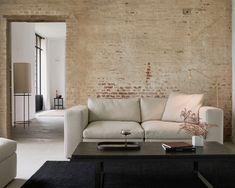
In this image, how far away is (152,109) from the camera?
16.6 ft

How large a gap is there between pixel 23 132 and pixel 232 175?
475cm

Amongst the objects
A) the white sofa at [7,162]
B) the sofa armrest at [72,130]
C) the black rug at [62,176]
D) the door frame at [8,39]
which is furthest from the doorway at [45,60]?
the white sofa at [7,162]

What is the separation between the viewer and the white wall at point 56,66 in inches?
598

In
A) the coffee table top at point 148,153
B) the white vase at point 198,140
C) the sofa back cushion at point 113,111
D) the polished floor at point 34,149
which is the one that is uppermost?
the sofa back cushion at point 113,111

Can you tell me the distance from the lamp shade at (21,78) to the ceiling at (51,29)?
3.86 meters

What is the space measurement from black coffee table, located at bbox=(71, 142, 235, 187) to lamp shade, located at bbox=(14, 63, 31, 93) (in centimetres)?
458

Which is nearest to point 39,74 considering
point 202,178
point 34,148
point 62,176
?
point 34,148

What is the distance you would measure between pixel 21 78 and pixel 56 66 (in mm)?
7509

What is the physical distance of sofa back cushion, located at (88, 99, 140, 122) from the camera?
4980 mm

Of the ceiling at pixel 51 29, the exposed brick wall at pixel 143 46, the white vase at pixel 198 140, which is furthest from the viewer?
the ceiling at pixel 51 29

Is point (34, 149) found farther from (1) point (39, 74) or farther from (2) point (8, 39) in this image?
(1) point (39, 74)

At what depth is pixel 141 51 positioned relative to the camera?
5758 millimetres

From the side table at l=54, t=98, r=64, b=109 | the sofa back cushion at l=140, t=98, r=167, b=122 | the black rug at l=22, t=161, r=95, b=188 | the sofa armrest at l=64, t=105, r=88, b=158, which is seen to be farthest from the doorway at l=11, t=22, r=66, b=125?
the black rug at l=22, t=161, r=95, b=188

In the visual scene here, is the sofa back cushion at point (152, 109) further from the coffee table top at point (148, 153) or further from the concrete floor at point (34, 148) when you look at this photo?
the coffee table top at point (148, 153)
